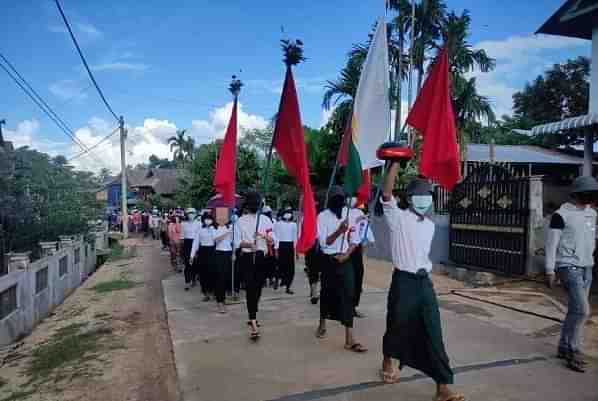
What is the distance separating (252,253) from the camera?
5605 mm

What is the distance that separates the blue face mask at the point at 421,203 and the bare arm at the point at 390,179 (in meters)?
0.19

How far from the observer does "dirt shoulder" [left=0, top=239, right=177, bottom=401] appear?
4539 mm

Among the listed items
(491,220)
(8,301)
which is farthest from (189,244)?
(491,220)

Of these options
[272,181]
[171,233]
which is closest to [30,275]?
[171,233]

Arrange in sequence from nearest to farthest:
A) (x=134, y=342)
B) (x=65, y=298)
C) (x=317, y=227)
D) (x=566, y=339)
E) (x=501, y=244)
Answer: (x=566, y=339)
(x=317, y=227)
(x=134, y=342)
(x=501, y=244)
(x=65, y=298)

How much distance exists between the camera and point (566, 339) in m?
4.39

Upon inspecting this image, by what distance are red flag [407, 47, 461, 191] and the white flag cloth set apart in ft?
2.07

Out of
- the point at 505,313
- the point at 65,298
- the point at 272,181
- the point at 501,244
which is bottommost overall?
the point at 65,298

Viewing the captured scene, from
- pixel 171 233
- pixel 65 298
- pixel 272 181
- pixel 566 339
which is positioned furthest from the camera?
pixel 272 181

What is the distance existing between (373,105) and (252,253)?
7.25 ft

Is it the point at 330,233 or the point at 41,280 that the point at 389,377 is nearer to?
the point at 330,233

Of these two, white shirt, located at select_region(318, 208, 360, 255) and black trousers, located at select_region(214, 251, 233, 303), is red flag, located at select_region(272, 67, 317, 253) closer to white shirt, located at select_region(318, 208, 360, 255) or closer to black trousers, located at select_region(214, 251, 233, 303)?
white shirt, located at select_region(318, 208, 360, 255)

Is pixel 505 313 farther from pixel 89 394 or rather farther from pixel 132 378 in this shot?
pixel 89 394

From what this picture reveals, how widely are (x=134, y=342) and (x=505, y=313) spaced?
199 inches
